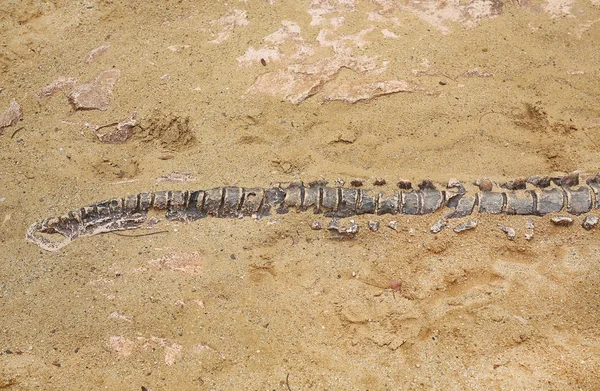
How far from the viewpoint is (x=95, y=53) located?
613 cm

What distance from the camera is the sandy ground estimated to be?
399 cm

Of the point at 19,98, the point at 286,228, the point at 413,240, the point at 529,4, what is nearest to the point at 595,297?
the point at 413,240

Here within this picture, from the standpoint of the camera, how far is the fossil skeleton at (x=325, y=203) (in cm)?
470

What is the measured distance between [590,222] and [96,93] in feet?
16.5

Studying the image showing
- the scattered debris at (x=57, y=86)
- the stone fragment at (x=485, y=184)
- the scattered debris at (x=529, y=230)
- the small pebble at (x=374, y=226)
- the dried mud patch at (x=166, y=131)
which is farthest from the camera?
the scattered debris at (x=57, y=86)

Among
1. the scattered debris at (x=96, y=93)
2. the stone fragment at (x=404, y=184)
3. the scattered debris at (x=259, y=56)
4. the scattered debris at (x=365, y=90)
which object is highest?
the scattered debris at (x=259, y=56)

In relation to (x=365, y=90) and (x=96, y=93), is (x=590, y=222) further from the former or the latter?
(x=96, y=93)

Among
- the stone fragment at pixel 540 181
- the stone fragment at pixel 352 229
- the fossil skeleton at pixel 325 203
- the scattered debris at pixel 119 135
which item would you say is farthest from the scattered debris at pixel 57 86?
the stone fragment at pixel 540 181

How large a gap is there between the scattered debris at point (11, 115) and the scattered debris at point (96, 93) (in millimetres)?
564

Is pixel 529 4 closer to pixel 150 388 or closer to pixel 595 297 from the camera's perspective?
pixel 595 297

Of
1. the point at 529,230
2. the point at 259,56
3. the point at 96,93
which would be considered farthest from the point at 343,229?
the point at 96,93

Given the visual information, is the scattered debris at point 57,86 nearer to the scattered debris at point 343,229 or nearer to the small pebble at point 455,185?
the scattered debris at point 343,229

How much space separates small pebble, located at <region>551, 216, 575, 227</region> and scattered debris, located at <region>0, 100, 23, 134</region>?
5396 millimetres

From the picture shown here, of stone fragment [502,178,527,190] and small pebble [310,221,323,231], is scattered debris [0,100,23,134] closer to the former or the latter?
small pebble [310,221,323,231]
